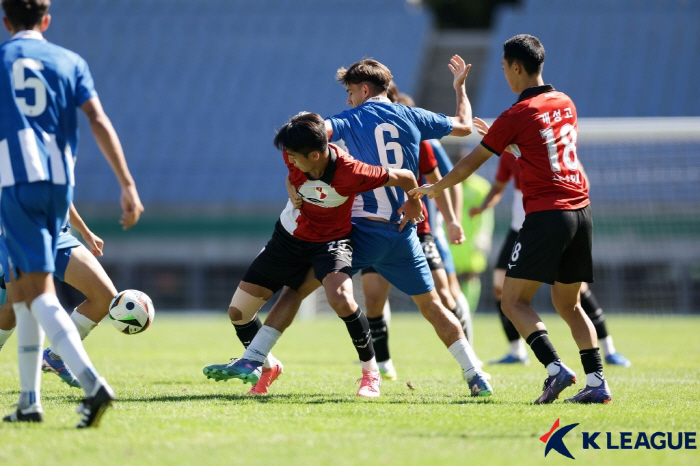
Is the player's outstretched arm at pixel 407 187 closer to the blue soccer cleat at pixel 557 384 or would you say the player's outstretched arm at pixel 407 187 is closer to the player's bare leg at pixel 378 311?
the blue soccer cleat at pixel 557 384

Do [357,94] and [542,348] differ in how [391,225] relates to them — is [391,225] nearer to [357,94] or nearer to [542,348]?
[357,94]

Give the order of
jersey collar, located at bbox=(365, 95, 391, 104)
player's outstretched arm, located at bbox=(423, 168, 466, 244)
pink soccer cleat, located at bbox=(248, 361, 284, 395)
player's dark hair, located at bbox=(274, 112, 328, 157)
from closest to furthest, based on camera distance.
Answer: player's dark hair, located at bbox=(274, 112, 328, 157) → pink soccer cleat, located at bbox=(248, 361, 284, 395) → jersey collar, located at bbox=(365, 95, 391, 104) → player's outstretched arm, located at bbox=(423, 168, 466, 244)

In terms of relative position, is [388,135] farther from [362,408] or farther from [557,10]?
[557,10]

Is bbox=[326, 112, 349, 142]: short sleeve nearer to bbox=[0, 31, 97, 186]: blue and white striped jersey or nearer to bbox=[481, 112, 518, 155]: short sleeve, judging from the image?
bbox=[481, 112, 518, 155]: short sleeve

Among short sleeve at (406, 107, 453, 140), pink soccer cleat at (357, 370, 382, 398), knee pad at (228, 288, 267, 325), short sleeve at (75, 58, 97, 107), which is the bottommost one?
pink soccer cleat at (357, 370, 382, 398)

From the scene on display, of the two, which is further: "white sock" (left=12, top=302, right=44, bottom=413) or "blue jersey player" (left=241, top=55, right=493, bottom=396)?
"blue jersey player" (left=241, top=55, right=493, bottom=396)

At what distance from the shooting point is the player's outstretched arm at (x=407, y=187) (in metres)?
5.31

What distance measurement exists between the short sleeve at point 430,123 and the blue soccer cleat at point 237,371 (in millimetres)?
2038

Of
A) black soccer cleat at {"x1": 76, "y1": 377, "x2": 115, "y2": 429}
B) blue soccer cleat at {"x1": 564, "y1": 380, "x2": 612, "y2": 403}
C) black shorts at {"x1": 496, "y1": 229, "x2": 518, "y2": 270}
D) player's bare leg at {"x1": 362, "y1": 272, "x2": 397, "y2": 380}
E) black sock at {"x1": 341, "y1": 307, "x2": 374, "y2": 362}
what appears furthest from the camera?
black shorts at {"x1": 496, "y1": 229, "x2": 518, "y2": 270}

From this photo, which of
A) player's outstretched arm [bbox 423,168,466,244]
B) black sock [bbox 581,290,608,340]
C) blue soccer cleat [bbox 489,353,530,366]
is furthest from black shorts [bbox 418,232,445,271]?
blue soccer cleat [bbox 489,353,530,366]

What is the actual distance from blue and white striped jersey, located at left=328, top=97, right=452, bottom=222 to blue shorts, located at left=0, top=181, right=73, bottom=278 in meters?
2.13

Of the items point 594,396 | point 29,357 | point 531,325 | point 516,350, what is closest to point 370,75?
point 531,325

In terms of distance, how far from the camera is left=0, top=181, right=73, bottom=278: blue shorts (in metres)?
4.07

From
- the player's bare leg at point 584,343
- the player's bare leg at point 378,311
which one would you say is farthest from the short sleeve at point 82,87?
the player's bare leg at point 378,311
